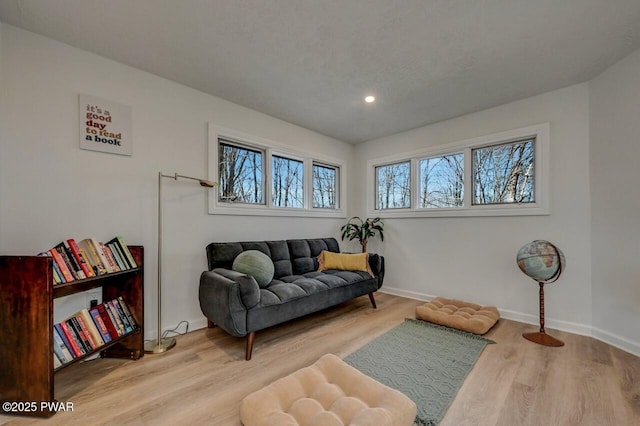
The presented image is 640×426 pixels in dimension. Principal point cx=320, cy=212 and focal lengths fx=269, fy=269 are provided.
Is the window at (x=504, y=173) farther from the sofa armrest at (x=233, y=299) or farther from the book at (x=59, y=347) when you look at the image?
the book at (x=59, y=347)

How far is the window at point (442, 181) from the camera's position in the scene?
3.68 m

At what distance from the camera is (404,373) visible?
6.50 ft

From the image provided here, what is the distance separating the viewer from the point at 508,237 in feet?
10.4

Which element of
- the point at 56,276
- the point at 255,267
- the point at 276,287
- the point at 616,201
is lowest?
the point at 276,287

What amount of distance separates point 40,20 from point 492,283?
4827 mm

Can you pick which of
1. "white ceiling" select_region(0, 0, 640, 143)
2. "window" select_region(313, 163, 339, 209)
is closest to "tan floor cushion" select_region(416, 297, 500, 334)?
"window" select_region(313, 163, 339, 209)

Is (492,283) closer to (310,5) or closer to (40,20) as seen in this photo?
(310,5)

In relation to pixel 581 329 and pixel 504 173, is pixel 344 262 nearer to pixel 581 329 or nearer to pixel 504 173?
pixel 504 173

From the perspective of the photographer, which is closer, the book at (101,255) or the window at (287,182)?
the book at (101,255)

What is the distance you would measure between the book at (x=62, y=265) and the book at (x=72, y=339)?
0.32 metres

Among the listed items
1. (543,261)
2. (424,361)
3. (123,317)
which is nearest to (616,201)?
(543,261)

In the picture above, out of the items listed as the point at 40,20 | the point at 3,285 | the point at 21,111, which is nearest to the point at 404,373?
the point at 3,285

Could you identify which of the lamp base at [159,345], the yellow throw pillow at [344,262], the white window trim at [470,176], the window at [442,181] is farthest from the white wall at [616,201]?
the lamp base at [159,345]

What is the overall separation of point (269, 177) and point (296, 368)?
229cm
